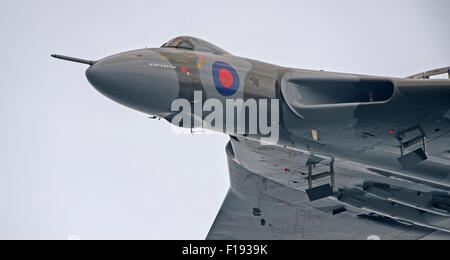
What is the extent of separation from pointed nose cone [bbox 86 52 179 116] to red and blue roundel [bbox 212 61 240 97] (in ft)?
3.64

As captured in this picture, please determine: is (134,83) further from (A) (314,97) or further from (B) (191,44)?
(A) (314,97)

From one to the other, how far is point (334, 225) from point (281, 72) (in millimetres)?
7836

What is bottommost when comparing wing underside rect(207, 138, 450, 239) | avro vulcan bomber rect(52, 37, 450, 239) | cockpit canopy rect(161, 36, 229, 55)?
wing underside rect(207, 138, 450, 239)

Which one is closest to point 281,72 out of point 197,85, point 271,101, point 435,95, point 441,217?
point 271,101

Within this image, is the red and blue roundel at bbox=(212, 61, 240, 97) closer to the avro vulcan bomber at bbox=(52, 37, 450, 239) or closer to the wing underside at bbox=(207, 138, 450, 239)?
the avro vulcan bomber at bbox=(52, 37, 450, 239)

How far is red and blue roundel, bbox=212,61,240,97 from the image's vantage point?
1335cm

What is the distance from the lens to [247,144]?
15453 mm

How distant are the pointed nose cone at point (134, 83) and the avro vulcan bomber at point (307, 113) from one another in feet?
0.08

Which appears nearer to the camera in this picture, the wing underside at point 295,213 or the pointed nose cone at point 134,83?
the pointed nose cone at point 134,83

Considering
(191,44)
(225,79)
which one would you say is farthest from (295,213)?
(191,44)

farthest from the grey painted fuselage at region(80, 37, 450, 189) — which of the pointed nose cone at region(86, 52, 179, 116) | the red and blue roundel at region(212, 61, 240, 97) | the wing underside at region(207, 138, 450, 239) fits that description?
the wing underside at region(207, 138, 450, 239)

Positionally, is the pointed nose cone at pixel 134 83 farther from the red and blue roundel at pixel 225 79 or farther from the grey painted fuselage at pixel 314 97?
the red and blue roundel at pixel 225 79

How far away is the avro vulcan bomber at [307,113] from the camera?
41.7 feet

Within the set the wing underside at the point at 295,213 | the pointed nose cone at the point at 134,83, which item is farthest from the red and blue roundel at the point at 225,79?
the wing underside at the point at 295,213
